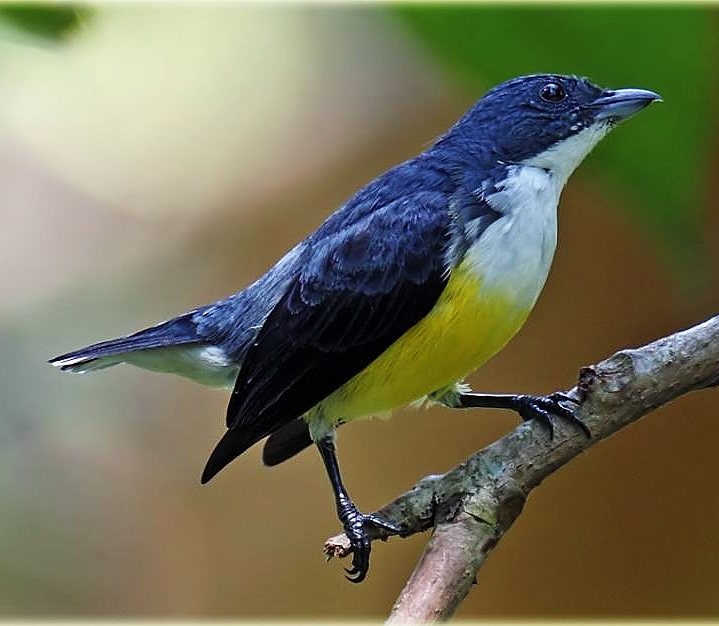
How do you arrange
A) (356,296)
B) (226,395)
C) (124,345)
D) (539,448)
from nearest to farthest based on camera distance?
(539,448), (356,296), (124,345), (226,395)

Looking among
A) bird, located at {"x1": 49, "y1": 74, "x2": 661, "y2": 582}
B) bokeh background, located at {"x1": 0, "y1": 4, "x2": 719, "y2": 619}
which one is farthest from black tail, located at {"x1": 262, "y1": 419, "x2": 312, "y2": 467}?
bokeh background, located at {"x1": 0, "y1": 4, "x2": 719, "y2": 619}

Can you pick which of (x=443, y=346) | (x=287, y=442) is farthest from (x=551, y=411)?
(x=287, y=442)

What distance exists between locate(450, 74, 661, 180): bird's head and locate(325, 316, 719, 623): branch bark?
0.41 metres

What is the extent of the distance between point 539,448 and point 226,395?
1764 mm

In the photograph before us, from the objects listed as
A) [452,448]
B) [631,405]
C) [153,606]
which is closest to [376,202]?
[631,405]

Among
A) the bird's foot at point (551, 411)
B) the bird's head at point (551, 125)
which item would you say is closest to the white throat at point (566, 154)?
the bird's head at point (551, 125)

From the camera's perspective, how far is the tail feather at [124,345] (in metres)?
1.60

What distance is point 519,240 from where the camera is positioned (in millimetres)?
1356

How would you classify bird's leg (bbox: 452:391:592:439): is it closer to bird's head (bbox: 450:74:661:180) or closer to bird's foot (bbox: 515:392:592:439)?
bird's foot (bbox: 515:392:592:439)

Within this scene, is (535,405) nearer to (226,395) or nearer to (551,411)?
(551,411)

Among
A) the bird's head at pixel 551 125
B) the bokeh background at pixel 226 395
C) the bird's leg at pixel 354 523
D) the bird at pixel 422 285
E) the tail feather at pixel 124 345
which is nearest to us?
the bird's leg at pixel 354 523

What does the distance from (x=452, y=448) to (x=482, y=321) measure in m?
1.46

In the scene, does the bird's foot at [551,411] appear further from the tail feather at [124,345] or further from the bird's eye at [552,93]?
the tail feather at [124,345]

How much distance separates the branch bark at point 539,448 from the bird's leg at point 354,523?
35 mm
